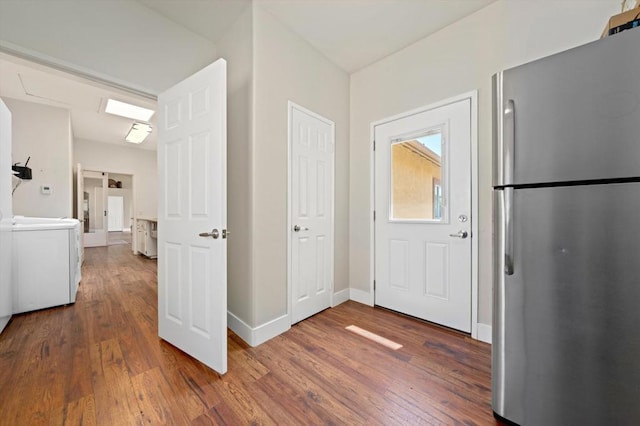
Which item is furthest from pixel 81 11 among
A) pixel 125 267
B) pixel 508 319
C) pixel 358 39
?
pixel 125 267

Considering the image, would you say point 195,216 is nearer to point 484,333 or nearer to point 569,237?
point 569,237

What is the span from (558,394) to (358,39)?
114 inches

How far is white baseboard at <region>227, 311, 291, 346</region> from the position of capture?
203 cm

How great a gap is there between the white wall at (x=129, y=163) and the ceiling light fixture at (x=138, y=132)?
3.15 ft

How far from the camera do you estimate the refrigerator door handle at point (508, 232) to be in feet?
3.89

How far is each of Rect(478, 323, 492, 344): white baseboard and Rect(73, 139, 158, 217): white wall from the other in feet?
25.7

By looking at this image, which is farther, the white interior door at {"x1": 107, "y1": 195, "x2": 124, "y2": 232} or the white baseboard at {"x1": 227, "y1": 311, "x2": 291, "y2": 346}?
the white interior door at {"x1": 107, "y1": 195, "x2": 124, "y2": 232}

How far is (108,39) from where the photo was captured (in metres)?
1.91

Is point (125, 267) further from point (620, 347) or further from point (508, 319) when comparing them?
point (620, 347)

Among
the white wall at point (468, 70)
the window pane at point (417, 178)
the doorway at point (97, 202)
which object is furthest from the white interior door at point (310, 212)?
the doorway at point (97, 202)

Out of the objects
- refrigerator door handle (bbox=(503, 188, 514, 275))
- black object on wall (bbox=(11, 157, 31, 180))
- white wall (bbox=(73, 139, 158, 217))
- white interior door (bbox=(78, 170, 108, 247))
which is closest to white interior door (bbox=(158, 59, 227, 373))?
refrigerator door handle (bbox=(503, 188, 514, 275))

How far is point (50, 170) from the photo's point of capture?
4.34 meters

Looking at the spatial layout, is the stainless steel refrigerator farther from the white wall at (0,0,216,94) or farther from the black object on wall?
the black object on wall

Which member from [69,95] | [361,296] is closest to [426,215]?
[361,296]
